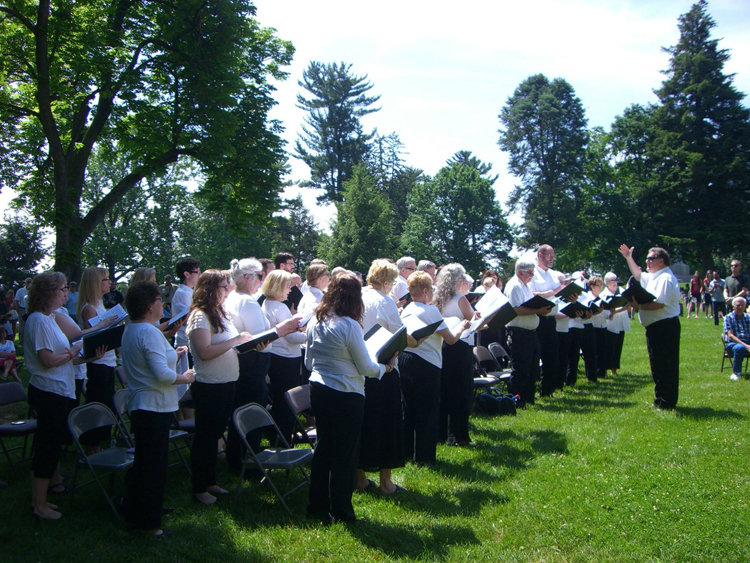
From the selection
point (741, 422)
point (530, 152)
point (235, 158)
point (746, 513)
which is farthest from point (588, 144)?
point (746, 513)

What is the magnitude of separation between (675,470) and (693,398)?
3.72 meters

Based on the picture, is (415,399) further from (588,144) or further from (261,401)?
(588,144)

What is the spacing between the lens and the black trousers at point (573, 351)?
35.1 ft

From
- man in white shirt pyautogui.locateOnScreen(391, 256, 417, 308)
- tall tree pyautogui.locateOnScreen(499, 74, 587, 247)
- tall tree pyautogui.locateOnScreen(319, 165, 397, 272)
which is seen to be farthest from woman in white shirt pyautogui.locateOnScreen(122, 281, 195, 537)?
tall tree pyautogui.locateOnScreen(499, 74, 587, 247)

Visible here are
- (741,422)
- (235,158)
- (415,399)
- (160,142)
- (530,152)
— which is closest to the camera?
(415,399)

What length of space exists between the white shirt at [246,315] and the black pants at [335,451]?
120cm

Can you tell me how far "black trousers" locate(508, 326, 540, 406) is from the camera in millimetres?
8484

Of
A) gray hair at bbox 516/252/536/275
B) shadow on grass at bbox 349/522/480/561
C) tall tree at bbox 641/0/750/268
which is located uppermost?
tall tree at bbox 641/0/750/268

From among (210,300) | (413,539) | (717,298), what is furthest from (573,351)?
(717,298)

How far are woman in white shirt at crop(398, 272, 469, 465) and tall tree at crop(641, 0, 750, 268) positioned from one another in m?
39.9

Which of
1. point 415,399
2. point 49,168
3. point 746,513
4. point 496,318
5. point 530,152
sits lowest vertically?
point 746,513

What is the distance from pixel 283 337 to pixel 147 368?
212 cm

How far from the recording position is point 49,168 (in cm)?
1817

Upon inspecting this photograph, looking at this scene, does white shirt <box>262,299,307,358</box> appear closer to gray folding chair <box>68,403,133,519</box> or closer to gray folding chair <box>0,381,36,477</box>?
gray folding chair <box>68,403,133,519</box>
